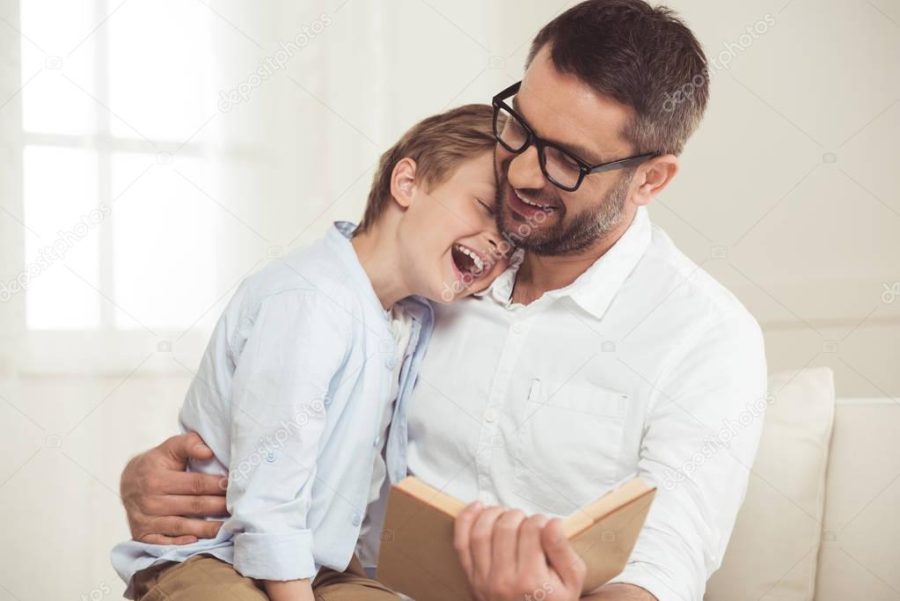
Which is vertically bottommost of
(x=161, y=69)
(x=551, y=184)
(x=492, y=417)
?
(x=492, y=417)

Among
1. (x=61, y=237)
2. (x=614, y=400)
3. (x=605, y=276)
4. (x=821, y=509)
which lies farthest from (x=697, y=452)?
(x=61, y=237)

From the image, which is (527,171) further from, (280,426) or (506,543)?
(506,543)

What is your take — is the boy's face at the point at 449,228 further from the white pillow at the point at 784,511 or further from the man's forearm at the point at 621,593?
the white pillow at the point at 784,511

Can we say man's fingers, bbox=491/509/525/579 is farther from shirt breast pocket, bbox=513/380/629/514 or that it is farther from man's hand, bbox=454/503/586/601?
shirt breast pocket, bbox=513/380/629/514

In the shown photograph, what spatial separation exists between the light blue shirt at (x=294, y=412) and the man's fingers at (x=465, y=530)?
394 mm

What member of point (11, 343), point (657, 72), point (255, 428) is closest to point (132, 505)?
point (255, 428)

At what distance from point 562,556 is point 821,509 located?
3.31ft

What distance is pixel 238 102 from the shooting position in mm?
2809

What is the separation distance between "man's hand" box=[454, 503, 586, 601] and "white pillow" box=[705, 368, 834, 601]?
91 cm

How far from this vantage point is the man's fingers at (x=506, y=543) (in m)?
0.93

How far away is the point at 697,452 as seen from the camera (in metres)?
1.33

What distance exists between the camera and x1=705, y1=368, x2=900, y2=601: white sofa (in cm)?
167

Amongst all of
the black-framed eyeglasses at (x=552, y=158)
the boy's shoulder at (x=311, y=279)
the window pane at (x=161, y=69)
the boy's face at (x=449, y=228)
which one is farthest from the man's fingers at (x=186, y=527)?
the window pane at (x=161, y=69)

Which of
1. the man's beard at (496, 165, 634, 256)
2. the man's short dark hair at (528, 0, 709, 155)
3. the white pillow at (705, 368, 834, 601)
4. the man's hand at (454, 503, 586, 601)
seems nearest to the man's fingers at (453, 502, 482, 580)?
the man's hand at (454, 503, 586, 601)
